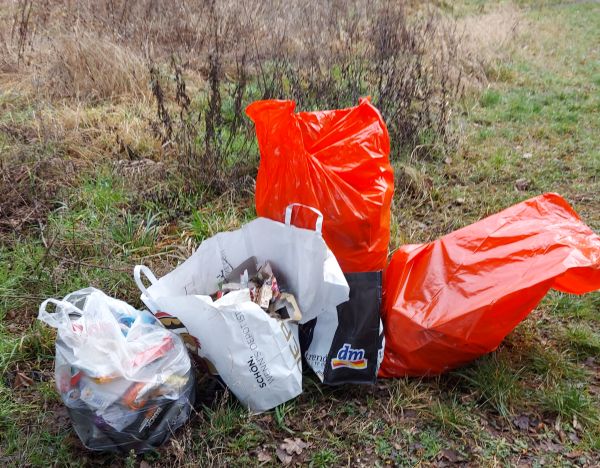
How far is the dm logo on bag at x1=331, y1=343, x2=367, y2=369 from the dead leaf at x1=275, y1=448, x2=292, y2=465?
394 millimetres

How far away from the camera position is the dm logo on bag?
211 centimetres

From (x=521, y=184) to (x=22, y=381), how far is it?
11.2 ft

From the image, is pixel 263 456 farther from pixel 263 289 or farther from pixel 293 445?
pixel 263 289

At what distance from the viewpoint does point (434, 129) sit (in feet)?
14.4

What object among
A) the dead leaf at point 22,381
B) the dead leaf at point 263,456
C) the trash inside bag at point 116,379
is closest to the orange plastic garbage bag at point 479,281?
the dead leaf at point 263,456

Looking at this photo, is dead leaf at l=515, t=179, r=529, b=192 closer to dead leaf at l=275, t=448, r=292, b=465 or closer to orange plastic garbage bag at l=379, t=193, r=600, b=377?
orange plastic garbage bag at l=379, t=193, r=600, b=377

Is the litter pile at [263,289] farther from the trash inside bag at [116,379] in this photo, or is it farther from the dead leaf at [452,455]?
the dead leaf at [452,455]

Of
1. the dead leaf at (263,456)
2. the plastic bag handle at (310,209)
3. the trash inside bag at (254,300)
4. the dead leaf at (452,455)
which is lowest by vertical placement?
the dead leaf at (263,456)

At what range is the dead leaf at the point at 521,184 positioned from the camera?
3.82 m

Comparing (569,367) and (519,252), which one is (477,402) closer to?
(569,367)

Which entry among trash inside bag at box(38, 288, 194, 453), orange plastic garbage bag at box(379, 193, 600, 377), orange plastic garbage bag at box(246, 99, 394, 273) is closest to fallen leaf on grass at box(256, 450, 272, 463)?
trash inside bag at box(38, 288, 194, 453)

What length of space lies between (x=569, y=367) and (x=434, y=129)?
258 centimetres

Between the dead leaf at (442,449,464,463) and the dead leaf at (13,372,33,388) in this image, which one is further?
the dead leaf at (13,372,33,388)

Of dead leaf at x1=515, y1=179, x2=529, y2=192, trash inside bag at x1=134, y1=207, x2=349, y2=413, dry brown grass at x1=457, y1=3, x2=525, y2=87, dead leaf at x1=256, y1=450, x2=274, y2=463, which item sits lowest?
dead leaf at x1=256, y1=450, x2=274, y2=463
